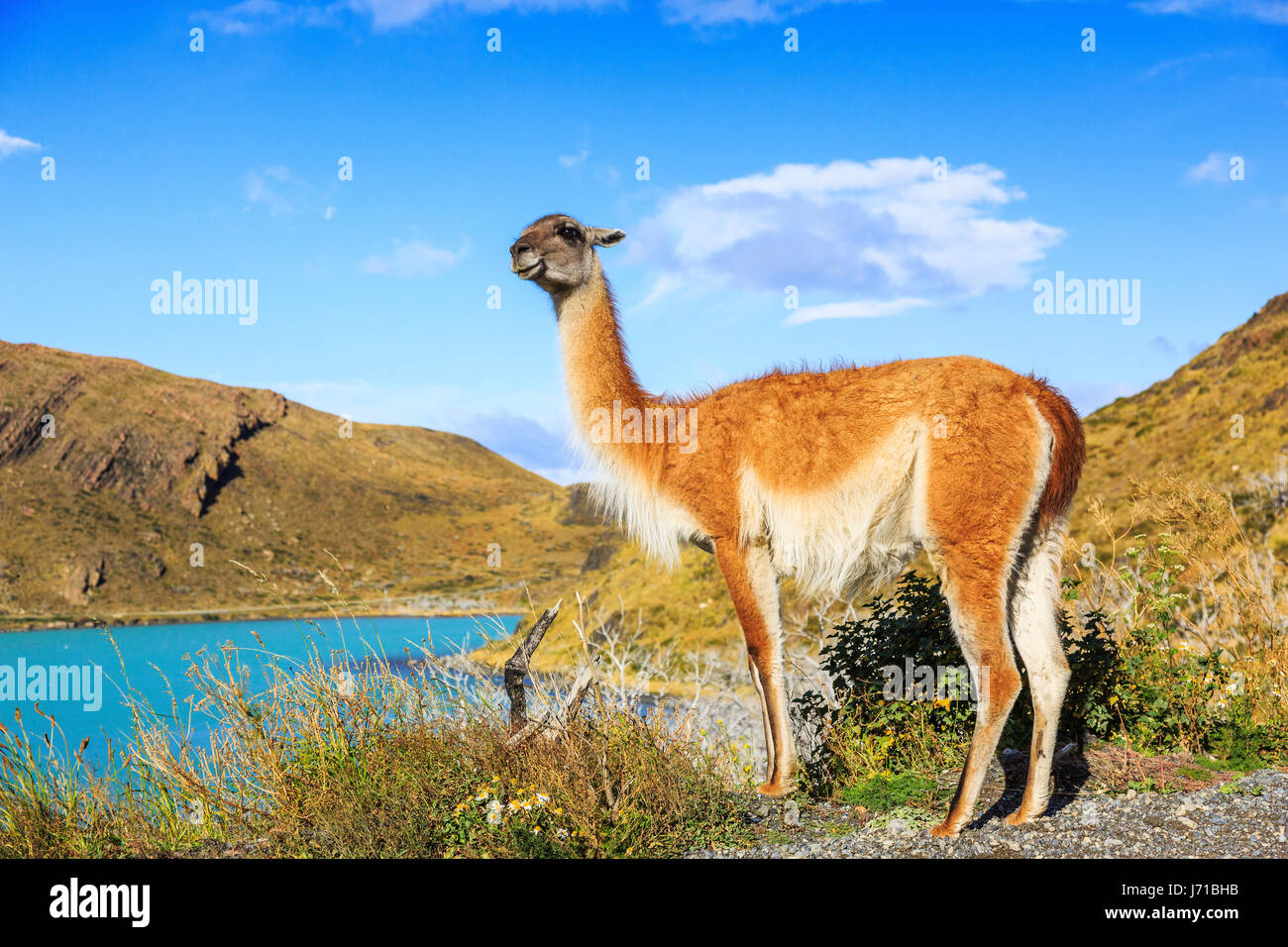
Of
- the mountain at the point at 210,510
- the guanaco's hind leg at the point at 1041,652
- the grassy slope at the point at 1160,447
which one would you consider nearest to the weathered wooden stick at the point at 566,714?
the guanaco's hind leg at the point at 1041,652

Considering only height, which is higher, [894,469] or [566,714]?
[894,469]

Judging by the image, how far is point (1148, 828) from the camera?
16.8 feet

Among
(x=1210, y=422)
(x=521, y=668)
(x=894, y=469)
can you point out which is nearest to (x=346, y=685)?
(x=521, y=668)

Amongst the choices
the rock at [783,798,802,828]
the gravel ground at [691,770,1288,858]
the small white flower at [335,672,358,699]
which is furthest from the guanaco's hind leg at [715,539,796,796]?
the small white flower at [335,672,358,699]

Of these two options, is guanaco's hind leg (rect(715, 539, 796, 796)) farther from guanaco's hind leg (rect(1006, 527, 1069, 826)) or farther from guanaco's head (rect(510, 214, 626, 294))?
guanaco's head (rect(510, 214, 626, 294))

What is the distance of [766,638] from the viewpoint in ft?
19.1

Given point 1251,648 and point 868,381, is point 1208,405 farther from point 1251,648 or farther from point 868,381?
point 868,381

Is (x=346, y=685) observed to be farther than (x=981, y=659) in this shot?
Yes

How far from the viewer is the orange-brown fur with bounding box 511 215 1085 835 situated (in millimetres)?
5172

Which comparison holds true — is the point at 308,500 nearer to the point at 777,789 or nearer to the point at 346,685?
the point at 346,685

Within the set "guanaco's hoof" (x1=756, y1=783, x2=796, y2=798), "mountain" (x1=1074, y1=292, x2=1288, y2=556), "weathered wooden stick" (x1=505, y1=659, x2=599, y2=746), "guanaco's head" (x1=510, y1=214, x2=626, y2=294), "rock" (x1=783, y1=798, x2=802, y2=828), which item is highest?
"mountain" (x1=1074, y1=292, x2=1288, y2=556)

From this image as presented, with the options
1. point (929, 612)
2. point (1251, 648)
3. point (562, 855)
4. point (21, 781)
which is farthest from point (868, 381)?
point (21, 781)

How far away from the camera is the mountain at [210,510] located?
207 ft

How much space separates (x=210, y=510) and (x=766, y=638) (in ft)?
274
